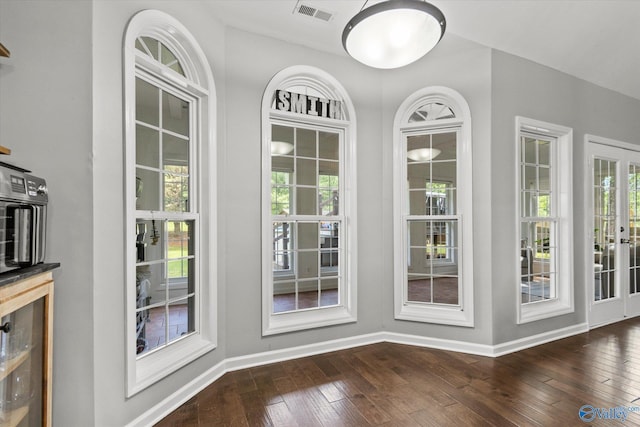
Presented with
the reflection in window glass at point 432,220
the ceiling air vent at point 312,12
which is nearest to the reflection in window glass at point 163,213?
the ceiling air vent at point 312,12

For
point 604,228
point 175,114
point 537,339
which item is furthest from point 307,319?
point 604,228

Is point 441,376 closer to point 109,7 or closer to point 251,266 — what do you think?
point 251,266

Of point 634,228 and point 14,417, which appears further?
point 634,228

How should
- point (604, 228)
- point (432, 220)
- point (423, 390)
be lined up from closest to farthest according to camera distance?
1. point (423, 390)
2. point (432, 220)
3. point (604, 228)

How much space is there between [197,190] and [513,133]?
3.03 meters

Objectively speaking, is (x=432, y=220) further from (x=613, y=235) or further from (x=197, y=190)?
(x=613, y=235)

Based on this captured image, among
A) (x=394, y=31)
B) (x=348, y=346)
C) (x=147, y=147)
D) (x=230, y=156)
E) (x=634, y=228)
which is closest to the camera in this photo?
(x=394, y=31)

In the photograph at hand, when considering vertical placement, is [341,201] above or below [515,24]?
below

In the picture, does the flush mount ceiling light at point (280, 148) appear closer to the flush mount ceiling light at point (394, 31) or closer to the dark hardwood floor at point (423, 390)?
the flush mount ceiling light at point (394, 31)

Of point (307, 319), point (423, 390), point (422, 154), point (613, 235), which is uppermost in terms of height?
point (422, 154)

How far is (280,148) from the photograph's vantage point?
10.1 feet

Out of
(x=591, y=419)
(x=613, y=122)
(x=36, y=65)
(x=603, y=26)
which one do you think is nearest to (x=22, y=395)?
(x=36, y=65)

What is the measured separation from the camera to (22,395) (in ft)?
4.56

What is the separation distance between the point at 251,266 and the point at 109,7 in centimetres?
200
